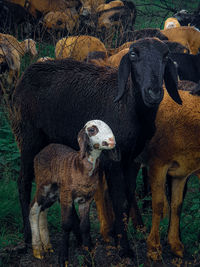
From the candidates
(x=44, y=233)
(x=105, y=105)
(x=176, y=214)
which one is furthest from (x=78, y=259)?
(x=105, y=105)

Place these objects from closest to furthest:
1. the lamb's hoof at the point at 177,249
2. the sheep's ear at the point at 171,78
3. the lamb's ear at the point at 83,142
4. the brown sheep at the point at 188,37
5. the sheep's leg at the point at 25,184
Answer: the lamb's ear at the point at 83,142 → the sheep's ear at the point at 171,78 → the lamb's hoof at the point at 177,249 → the sheep's leg at the point at 25,184 → the brown sheep at the point at 188,37

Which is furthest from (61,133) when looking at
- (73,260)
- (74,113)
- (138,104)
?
(73,260)

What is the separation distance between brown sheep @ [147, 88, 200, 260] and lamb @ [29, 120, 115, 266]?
0.83 metres

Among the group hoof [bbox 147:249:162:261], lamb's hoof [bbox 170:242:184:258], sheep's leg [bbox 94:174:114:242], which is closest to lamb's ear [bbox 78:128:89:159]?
sheep's leg [bbox 94:174:114:242]

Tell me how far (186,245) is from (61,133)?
186 cm

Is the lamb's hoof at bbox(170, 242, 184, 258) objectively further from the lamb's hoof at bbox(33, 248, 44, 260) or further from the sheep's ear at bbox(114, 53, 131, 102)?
the sheep's ear at bbox(114, 53, 131, 102)

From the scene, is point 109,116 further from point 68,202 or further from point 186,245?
point 186,245

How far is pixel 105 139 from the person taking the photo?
3.76 m

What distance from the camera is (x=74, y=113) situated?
453cm

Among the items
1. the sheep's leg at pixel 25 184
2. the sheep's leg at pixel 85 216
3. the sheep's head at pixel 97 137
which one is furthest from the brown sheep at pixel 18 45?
the sheep's leg at pixel 85 216

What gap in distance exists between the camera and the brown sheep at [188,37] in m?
10.7

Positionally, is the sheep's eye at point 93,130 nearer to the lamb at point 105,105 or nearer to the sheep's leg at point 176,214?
the lamb at point 105,105

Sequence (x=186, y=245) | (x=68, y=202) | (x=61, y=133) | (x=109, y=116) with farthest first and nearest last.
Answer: (x=186, y=245), (x=61, y=133), (x=109, y=116), (x=68, y=202)

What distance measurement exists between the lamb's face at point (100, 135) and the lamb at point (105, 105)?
39 cm
